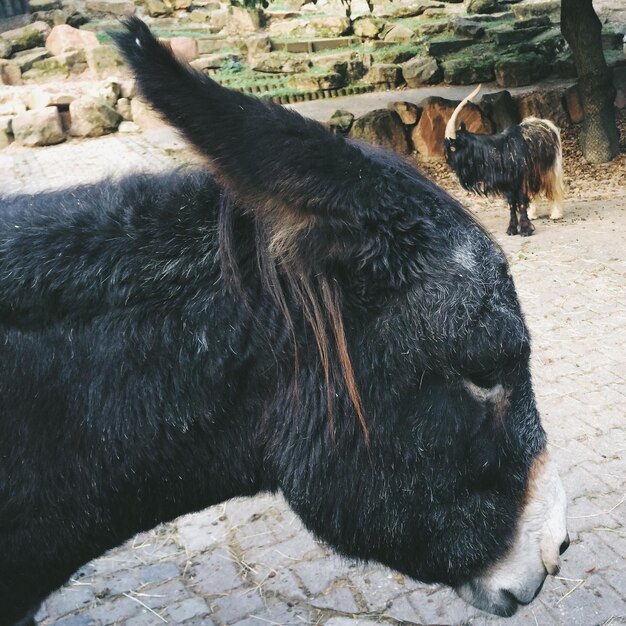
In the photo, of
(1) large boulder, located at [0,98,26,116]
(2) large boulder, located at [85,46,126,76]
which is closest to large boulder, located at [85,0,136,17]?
(2) large boulder, located at [85,46,126,76]

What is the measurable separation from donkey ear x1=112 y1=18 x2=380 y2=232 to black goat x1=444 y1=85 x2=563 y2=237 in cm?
755

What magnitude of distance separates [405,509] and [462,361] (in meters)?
0.41

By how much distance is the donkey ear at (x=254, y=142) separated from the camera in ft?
4.77

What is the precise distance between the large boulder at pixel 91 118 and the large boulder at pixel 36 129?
45cm

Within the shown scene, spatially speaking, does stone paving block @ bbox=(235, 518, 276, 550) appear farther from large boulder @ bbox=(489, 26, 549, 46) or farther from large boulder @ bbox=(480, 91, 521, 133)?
large boulder @ bbox=(489, 26, 549, 46)

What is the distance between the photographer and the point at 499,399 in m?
1.83

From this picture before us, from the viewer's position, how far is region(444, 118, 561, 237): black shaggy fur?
344 inches

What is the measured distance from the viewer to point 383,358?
1740 millimetres

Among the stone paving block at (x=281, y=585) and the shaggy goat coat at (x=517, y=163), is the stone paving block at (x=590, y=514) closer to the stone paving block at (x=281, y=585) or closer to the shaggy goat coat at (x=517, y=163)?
the stone paving block at (x=281, y=585)

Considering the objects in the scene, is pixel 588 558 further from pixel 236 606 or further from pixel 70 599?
pixel 70 599

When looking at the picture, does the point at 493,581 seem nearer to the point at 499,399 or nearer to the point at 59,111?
the point at 499,399

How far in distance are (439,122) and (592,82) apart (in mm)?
2397

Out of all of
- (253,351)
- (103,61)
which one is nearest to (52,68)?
(103,61)

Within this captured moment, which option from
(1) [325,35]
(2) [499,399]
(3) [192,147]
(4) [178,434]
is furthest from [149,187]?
(1) [325,35]
